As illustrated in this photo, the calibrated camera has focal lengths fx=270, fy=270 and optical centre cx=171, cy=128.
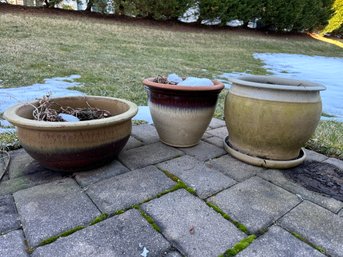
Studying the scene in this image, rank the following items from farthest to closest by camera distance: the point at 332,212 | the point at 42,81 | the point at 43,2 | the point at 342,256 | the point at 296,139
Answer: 1. the point at 43,2
2. the point at 42,81
3. the point at 296,139
4. the point at 332,212
5. the point at 342,256

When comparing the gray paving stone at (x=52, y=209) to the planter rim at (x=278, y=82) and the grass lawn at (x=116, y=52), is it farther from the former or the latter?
the grass lawn at (x=116, y=52)

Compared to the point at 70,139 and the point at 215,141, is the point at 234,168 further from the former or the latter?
the point at 70,139

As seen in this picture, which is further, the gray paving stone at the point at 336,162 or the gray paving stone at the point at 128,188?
the gray paving stone at the point at 336,162

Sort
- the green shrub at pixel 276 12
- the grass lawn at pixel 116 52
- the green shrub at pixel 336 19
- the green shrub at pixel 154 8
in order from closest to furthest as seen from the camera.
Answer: the grass lawn at pixel 116 52, the green shrub at pixel 154 8, the green shrub at pixel 276 12, the green shrub at pixel 336 19

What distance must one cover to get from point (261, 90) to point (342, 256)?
96cm

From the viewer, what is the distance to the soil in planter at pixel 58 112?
5.33 feet

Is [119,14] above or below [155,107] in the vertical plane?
above

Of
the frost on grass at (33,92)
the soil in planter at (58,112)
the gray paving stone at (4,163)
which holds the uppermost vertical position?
the soil in planter at (58,112)

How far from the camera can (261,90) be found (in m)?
1.67

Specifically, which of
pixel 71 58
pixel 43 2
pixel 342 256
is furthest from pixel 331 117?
pixel 43 2

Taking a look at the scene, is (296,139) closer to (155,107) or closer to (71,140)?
(155,107)

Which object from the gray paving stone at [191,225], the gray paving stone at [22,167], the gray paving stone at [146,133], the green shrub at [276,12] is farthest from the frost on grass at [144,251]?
the green shrub at [276,12]

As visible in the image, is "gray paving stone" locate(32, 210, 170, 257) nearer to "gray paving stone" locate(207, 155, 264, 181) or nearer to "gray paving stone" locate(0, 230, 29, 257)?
"gray paving stone" locate(0, 230, 29, 257)

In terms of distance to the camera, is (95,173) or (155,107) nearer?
(95,173)
